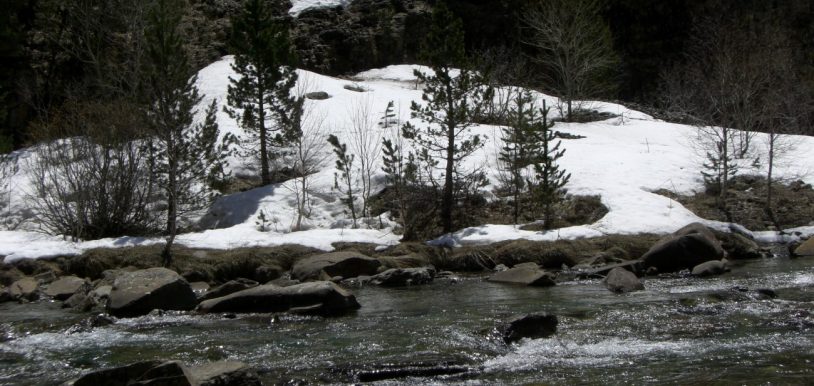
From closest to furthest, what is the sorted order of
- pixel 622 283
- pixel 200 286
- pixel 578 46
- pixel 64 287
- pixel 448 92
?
1. pixel 622 283
2. pixel 64 287
3. pixel 200 286
4. pixel 448 92
5. pixel 578 46

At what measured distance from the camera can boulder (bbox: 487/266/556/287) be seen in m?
15.1

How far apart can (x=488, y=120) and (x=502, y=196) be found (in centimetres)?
769

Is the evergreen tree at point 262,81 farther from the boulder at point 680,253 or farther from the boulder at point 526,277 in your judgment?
the boulder at point 680,253

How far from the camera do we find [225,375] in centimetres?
744

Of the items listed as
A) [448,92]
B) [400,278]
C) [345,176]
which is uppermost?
[448,92]

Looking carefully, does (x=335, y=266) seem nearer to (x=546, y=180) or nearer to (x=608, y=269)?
(x=608, y=269)

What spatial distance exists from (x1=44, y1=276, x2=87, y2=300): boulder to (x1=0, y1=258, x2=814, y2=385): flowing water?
1.68 m

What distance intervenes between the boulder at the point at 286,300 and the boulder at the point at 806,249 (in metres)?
12.1

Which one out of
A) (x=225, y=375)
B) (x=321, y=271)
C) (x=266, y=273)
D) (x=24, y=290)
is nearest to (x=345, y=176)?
(x=266, y=273)

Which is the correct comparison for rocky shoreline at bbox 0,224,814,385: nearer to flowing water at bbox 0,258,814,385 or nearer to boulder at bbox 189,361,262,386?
flowing water at bbox 0,258,814,385

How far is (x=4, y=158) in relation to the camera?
26641 mm

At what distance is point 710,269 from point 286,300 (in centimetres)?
952

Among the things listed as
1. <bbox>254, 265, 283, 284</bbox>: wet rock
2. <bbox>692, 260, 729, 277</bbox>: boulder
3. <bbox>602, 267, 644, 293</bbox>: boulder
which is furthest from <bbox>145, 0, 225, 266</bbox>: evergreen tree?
<bbox>692, 260, 729, 277</bbox>: boulder

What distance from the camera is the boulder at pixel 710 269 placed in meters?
15.8
